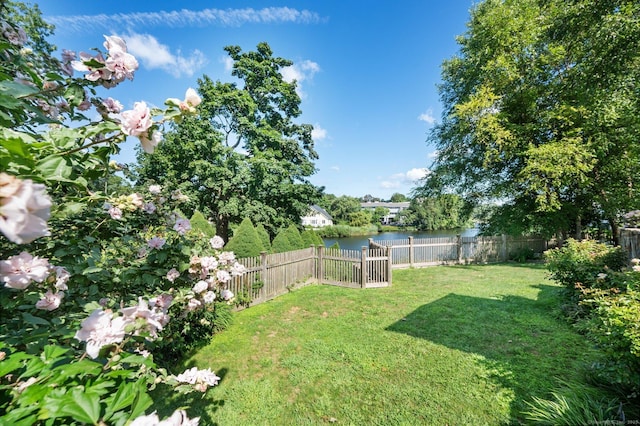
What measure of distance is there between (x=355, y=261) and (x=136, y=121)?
24.5 feet

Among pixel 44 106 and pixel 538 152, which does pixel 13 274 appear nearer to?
pixel 44 106

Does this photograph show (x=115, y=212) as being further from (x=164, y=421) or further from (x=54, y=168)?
(x=164, y=421)

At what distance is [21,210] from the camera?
1.78 ft

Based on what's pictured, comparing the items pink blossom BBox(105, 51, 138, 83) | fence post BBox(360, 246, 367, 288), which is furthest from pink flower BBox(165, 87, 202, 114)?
fence post BBox(360, 246, 367, 288)

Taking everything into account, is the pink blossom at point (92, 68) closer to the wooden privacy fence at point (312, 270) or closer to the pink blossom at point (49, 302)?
the pink blossom at point (49, 302)

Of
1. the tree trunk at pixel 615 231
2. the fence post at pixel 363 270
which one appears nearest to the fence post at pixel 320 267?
the fence post at pixel 363 270

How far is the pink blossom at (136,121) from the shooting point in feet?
3.39

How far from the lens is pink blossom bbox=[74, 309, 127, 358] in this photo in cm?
98

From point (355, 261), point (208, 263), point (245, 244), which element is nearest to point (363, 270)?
point (355, 261)

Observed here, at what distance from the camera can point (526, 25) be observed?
11.5 m

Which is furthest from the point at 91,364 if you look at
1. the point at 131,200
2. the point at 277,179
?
the point at 277,179

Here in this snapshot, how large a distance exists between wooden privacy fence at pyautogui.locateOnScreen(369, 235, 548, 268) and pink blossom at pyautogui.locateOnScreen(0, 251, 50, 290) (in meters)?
10.4

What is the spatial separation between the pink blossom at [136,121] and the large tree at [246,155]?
442 inches

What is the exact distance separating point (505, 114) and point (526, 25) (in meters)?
3.72
